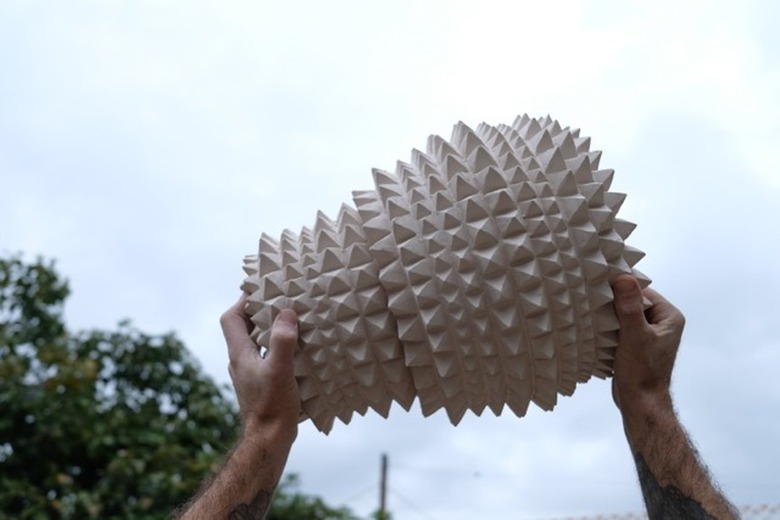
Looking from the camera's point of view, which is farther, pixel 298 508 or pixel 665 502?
pixel 298 508

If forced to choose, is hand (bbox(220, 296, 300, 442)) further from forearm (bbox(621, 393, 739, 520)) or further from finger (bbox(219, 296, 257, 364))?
forearm (bbox(621, 393, 739, 520))

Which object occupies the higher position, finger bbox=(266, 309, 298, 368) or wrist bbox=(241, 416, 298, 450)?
finger bbox=(266, 309, 298, 368)

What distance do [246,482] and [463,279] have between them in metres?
0.62

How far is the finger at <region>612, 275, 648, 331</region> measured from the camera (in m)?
2.01

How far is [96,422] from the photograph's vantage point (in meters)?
7.29

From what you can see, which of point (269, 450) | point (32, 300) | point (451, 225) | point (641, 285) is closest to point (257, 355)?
point (269, 450)

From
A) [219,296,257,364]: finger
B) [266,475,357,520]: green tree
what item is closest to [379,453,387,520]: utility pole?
[266,475,357,520]: green tree

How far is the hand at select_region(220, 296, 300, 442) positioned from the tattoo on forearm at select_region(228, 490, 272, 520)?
0.13m

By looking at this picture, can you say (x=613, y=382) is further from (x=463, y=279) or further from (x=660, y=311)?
(x=463, y=279)

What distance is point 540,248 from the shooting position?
1923 mm

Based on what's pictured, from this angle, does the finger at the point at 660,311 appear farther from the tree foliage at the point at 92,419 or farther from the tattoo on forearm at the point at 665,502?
the tree foliage at the point at 92,419

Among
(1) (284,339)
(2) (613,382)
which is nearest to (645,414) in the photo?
(2) (613,382)

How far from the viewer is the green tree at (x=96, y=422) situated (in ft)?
22.7

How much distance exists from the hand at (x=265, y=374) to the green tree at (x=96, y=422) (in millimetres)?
4487
